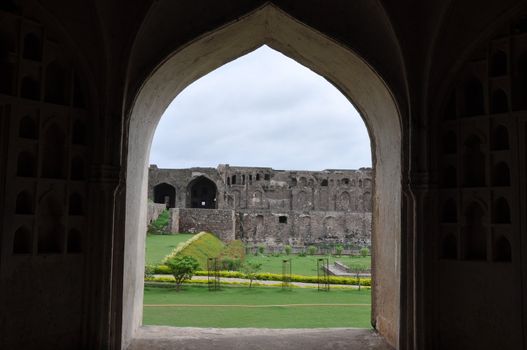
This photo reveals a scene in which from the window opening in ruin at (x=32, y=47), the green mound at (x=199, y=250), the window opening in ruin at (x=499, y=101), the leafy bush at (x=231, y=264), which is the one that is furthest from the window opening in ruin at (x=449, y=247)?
the green mound at (x=199, y=250)

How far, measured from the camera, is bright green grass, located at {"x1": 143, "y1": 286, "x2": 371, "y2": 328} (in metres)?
7.25

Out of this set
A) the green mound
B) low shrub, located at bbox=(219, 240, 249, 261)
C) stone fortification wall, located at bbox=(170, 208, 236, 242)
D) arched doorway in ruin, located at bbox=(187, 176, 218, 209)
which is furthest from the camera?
arched doorway in ruin, located at bbox=(187, 176, 218, 209)

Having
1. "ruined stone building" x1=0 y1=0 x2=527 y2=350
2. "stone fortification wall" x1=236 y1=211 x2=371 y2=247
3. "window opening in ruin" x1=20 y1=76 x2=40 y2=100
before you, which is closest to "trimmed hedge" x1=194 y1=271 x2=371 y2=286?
"ruined stone building" x1=0 y1=0 x2=527 y2=350

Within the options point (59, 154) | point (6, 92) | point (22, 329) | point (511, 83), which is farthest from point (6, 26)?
point (511, 83)

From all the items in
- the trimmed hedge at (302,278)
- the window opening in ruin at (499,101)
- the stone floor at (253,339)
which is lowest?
the trimmed hedge at (302,278)

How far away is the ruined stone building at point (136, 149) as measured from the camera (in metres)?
3.84

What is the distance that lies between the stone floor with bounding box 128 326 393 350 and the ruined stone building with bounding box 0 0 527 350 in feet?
0.14

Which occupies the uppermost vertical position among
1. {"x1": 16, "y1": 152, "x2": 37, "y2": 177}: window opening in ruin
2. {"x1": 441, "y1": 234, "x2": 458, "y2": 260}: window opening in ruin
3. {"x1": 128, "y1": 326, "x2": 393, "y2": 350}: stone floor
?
{"x1": 16, "y1": 152, "x2": 37, "y2": 177}: window opening in ruin

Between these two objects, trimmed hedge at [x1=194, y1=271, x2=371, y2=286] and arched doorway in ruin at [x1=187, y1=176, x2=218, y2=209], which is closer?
trimmed hedge at [x1=194, y1=271, x2=371, y2=286]

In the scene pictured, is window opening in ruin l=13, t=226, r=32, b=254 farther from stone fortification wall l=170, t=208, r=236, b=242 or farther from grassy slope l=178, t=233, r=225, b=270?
stone fortification wall l=170, t=208, r=236, b=242

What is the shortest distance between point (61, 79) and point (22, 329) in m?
2.21

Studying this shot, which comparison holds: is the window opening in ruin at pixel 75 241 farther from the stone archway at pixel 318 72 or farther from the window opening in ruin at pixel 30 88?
the window opening in ruin at pixel 30 88

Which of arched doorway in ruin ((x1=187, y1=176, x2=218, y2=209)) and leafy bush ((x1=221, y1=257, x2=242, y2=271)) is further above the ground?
arched doorway in ruin ((x1=187, y1=176, x2=218, y2=209))

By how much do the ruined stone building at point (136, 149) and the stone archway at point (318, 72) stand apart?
52 mm
